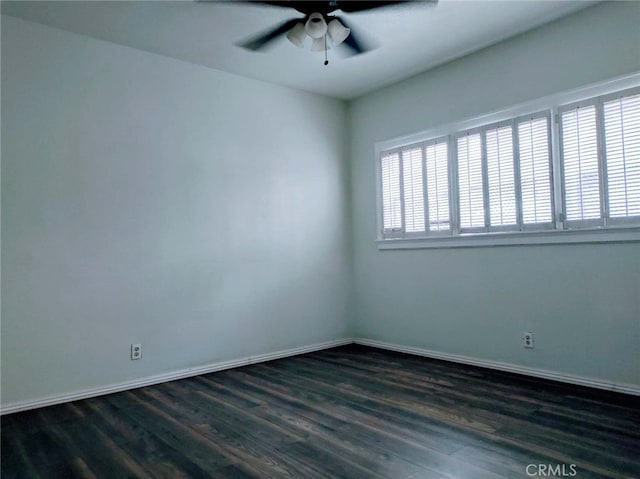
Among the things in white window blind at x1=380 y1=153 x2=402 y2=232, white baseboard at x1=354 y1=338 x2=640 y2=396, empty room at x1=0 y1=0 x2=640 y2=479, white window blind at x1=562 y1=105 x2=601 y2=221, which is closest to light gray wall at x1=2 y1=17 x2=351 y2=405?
empty room at x1=0 y1=0 x2=640 y2=479

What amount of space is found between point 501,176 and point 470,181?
11.9 inches

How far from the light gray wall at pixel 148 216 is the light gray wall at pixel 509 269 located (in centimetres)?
54

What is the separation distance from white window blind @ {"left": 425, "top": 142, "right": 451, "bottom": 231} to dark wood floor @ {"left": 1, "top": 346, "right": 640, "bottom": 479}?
143cm

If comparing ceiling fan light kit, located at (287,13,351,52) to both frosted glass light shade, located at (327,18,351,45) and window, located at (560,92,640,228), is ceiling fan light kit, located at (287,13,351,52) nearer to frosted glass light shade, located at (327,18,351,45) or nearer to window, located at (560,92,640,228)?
frosted glass light shade, located at (327,18,351,45)

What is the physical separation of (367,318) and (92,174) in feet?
10.2

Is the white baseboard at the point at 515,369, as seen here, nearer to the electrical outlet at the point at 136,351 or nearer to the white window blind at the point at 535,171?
the white window blind at the point at 535,171

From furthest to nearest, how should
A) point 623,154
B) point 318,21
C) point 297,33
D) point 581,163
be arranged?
point 581,163 < point 623,154 < point 297,33 < point 318,21

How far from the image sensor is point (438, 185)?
13.8 feet

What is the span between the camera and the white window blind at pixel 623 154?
2955mm

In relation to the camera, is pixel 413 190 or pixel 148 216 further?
pixel 413 190

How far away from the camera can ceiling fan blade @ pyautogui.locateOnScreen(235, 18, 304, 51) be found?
2.88m

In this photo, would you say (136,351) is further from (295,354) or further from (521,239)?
(521,239)

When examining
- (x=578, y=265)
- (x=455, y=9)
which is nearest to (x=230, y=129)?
(x=455, y=9)

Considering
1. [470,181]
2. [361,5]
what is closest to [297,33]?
[361,5]
